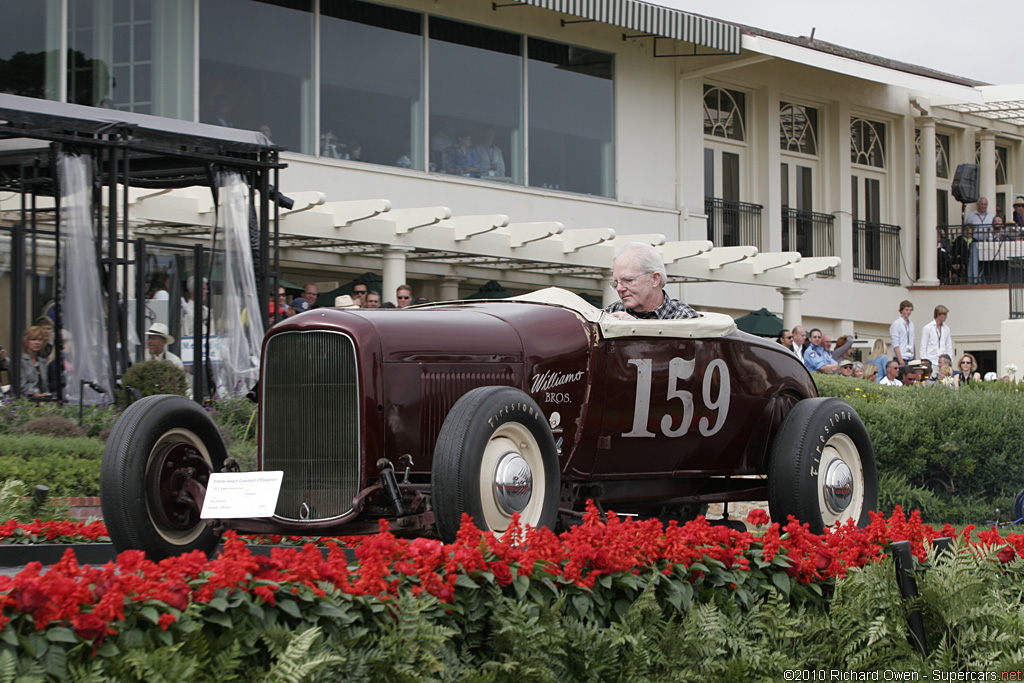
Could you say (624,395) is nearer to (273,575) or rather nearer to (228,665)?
(273,575)

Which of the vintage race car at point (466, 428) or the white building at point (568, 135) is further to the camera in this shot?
the white building at point (568, 135)

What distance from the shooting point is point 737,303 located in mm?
24406

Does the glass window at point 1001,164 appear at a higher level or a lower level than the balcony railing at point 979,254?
higher

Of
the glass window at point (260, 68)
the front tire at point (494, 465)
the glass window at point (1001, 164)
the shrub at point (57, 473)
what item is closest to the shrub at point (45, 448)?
the shrub at point (57, 473)

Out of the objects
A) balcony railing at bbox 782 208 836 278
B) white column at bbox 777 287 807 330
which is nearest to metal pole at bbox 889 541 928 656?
white column at bbox 777 287 807 330

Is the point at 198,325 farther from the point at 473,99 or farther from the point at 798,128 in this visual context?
the point at 798,128

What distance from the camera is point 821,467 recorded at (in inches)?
271

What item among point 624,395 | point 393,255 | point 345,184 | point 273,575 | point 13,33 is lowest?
point 273,575

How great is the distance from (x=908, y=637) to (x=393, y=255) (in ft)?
40.7

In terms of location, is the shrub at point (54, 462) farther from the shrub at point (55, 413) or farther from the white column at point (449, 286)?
the white column at point (449, 286)

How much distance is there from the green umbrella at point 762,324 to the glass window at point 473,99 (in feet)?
14.5

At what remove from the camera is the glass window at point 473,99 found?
795 inches

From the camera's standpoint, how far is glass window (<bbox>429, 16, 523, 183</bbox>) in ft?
66.2

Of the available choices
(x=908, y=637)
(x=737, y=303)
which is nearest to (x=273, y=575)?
(x=908, y=637)
